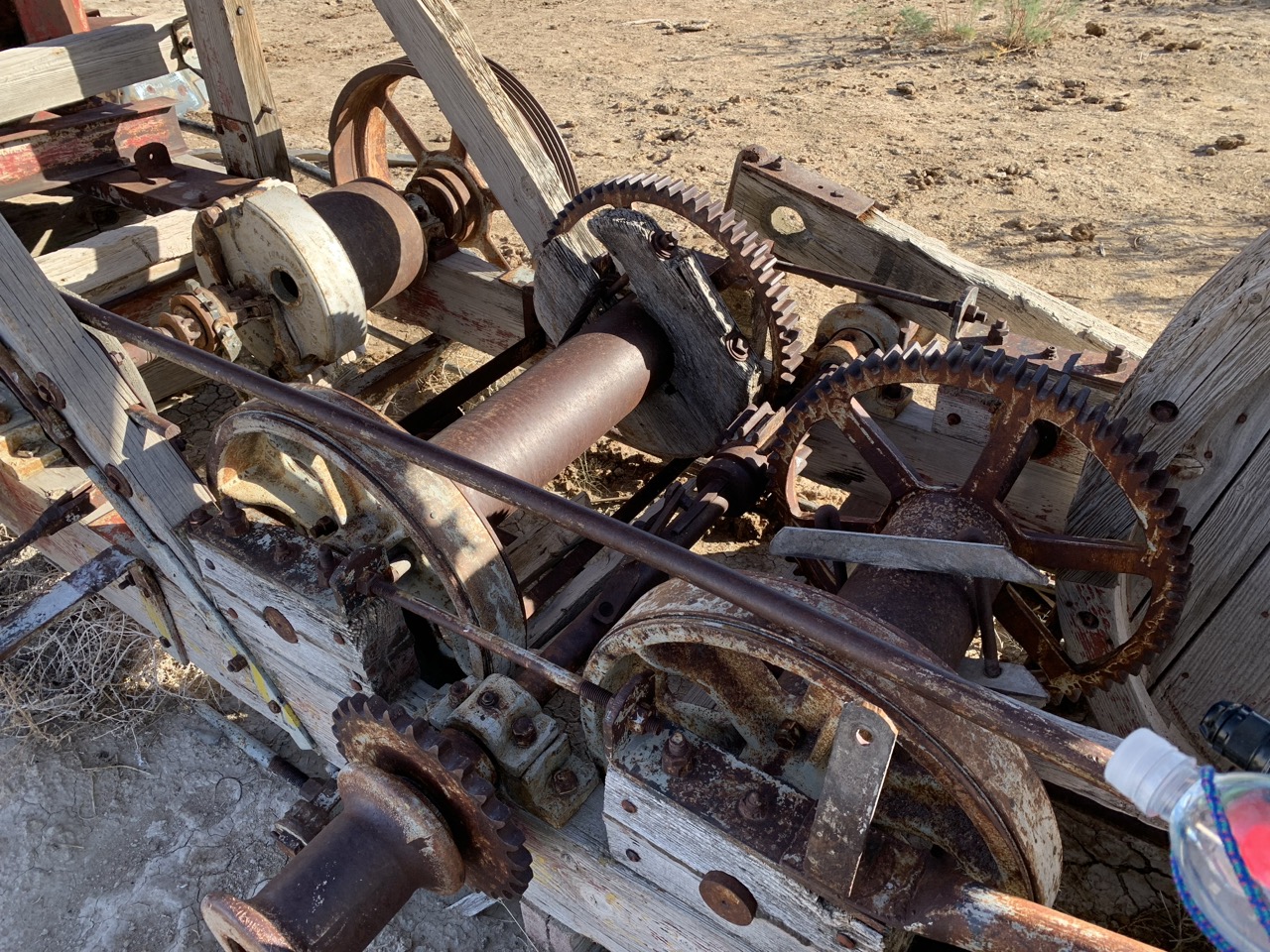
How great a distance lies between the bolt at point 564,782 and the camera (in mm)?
1896

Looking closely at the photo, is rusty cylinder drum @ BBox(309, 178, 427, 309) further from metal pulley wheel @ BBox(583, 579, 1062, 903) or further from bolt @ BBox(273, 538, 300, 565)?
metal pulley wheel @ BBox(583, 579, 1062, 903)

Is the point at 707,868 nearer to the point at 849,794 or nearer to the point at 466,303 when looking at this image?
the point at 849,794

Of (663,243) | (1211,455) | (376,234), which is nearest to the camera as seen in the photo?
(1211,455)

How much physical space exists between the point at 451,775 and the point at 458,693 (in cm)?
24

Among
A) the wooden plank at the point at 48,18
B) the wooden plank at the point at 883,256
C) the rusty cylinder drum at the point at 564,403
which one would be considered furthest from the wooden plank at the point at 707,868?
the wooden plank at the point at 48,18

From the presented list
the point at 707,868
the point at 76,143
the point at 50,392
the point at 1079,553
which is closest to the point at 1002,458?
the point at 1079,553

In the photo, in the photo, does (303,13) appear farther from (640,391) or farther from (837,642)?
(837,642)

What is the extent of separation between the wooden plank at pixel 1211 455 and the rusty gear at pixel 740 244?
0.89 m

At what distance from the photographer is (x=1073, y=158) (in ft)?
21.0

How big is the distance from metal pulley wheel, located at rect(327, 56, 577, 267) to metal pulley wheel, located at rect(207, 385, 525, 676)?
5.48 feet

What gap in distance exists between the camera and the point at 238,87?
11.8 ft

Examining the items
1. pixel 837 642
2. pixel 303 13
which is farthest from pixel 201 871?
pixel 303 13

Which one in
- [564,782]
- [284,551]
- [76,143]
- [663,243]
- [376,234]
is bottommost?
[564,782]

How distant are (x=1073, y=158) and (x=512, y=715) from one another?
20.3 feet
